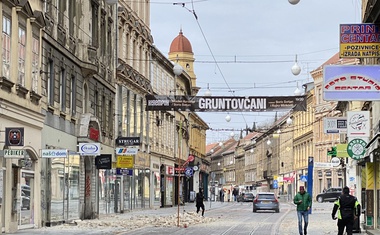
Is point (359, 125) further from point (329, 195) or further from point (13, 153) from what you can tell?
point (329, 195)

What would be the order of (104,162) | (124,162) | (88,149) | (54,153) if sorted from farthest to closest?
(124,162)
(104,162)
(88,149)
(54,153)

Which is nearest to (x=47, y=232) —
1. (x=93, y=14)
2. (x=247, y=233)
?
(x=247, y=233)

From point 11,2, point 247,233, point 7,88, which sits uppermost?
point 11,2

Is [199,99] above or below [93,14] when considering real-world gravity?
Answer: below

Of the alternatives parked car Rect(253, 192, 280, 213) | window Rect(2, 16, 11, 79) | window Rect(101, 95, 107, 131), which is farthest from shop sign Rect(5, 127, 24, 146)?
parked car Rect(253, 192, 280, 213)

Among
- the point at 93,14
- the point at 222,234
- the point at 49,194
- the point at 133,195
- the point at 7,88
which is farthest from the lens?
the point at 133,195

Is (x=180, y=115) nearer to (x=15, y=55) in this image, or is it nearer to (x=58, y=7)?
(x=58, y=7)

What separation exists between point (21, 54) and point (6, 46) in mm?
1819

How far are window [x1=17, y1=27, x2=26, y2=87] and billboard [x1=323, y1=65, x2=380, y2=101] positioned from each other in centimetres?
1106

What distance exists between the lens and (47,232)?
27.4 meters

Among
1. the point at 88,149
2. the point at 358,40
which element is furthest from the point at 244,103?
the point at 358,40

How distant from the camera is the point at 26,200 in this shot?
2886 cm

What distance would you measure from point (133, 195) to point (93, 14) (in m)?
15.0

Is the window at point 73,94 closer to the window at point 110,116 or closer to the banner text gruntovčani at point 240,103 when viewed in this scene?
the banner text gruntovčani at point 240,103
